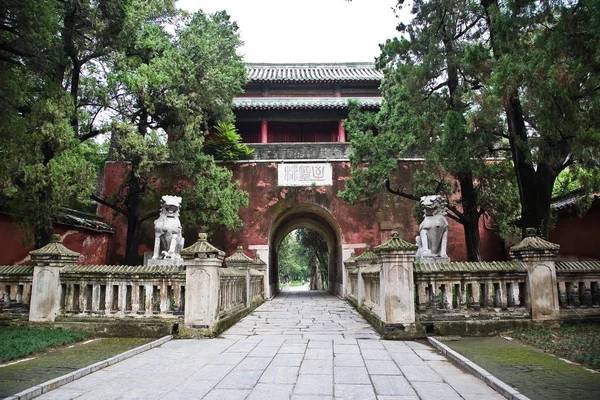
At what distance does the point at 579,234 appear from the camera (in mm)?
11188

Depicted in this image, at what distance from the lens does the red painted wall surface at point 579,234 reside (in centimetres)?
1082

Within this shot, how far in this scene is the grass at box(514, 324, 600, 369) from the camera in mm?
4312

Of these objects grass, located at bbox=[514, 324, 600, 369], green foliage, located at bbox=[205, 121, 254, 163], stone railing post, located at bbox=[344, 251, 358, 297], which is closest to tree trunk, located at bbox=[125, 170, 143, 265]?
green foliage, located at bbox=[205, 121, 254, 163]

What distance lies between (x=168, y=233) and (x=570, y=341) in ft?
22.8

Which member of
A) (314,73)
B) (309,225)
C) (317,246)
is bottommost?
(317,246)

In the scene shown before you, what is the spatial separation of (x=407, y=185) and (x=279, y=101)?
227 inches

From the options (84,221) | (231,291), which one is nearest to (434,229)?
(231,291)

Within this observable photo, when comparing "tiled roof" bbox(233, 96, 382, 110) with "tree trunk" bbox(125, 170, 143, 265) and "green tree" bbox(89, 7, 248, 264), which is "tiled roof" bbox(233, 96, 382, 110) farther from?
"tree trunk" bbox(125, 170, 143, 265)

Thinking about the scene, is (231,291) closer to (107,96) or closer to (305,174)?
(107,96)

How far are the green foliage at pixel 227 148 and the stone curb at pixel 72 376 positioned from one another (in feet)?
33.8

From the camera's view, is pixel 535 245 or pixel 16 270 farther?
pixel 16 270

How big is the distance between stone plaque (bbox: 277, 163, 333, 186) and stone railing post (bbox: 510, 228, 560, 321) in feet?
31.9

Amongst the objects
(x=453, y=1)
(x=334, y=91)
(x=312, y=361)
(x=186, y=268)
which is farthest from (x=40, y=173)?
(x=334, y=91)

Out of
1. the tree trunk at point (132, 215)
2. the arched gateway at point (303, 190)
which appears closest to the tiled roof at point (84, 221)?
the arched gateway at point (303, 190)
